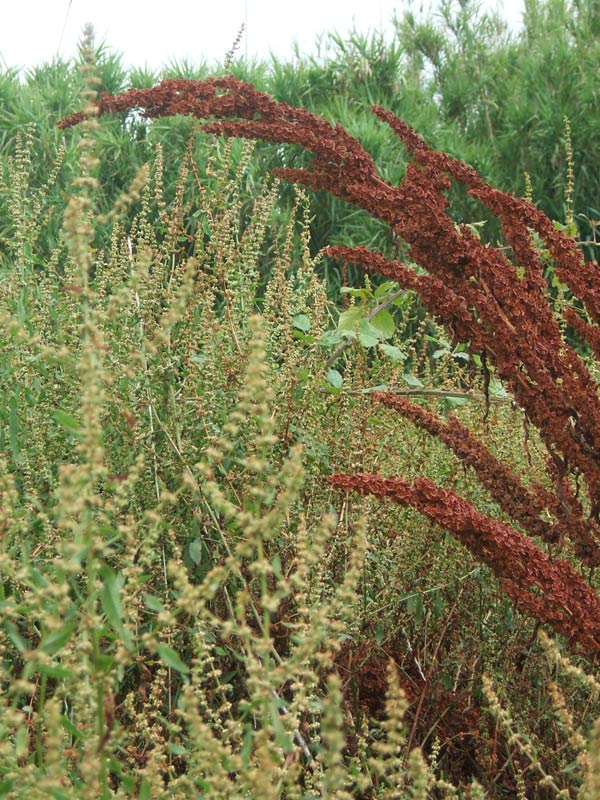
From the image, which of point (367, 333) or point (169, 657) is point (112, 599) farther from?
point (367, 333)

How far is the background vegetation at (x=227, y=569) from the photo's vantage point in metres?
1.21

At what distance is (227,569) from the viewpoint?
1.76m

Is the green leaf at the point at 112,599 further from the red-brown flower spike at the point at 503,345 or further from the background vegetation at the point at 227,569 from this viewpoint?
the red-brown flower spike at the point at 503,345

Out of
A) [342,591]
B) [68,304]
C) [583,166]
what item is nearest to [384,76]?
[583,166]

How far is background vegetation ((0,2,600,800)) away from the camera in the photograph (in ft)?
3.99

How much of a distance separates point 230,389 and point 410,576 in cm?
58

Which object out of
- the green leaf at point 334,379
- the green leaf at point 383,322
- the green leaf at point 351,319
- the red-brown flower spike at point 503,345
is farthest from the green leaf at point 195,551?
the green leaf at point 383,322

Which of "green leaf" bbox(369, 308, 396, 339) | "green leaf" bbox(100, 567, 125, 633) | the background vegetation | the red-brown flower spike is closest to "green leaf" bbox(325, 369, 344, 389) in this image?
the background vegetation

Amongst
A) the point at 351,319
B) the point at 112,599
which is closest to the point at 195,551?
the point at 112,599

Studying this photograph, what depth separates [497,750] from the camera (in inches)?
81.9

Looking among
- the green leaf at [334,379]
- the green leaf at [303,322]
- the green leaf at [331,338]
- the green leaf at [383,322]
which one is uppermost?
the green leaf at [383,322]

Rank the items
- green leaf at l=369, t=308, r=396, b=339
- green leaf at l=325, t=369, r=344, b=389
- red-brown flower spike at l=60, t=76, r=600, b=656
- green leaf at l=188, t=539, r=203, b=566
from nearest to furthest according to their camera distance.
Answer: red-brown flower spike at l=60, t=76, r=600, b=656, green leaf at l=188, t=539, r=203, b=566, green leaf at l=325, t=369, r=344, b=389, green leaf at l=369, t=308, r=396, b=339

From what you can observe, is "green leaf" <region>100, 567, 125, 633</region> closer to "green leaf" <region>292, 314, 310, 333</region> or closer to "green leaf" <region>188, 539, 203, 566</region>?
"green leaf" <region>188, 539, 203, 566</region>

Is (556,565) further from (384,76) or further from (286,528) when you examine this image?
(384,76)
